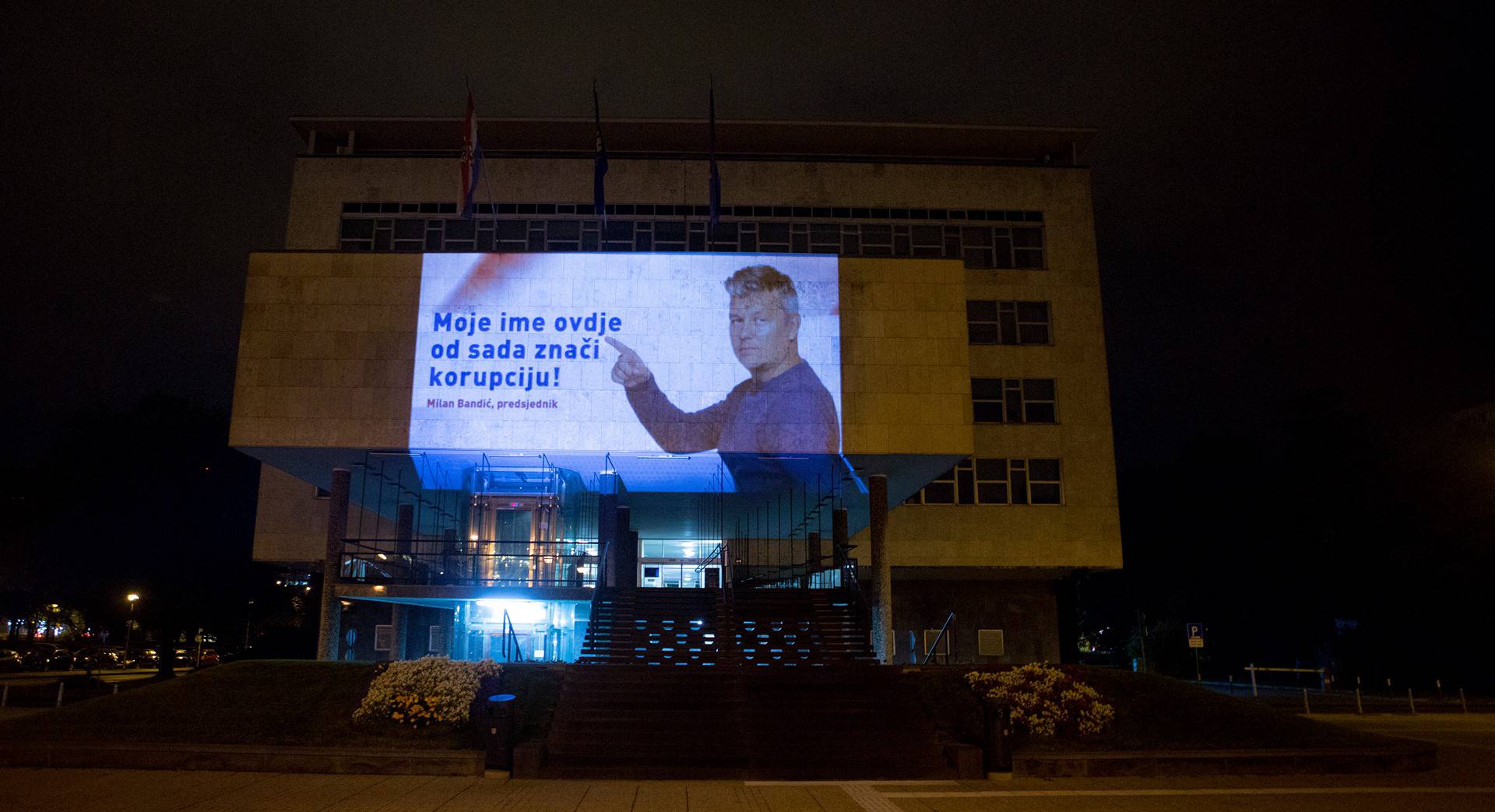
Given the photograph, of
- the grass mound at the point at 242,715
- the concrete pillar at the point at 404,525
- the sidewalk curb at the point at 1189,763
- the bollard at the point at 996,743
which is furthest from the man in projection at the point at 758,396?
the sidewalk curb at the point at 1189,763

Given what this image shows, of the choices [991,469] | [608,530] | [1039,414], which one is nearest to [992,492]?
[991,469]

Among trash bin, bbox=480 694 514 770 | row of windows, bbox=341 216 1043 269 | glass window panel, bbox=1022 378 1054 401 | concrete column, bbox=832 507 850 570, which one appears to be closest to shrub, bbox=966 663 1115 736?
trash bin, bbox=480 694 514 770

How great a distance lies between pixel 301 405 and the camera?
2708 cm

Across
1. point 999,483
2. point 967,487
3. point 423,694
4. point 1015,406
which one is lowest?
point 423,694

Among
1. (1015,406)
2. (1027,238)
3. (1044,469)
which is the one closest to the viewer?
(1044,469)

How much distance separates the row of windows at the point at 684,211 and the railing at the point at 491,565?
18186 millimetres

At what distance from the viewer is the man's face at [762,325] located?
27.9 metres

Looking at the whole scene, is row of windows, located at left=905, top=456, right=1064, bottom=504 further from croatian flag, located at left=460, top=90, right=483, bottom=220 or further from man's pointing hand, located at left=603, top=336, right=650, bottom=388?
croatian flag, located at left=460, top=90, right=483, bottom=220

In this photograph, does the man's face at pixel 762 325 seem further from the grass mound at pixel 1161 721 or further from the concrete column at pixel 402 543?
the concrete column at pixel 402 543

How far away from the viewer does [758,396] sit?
2747cm

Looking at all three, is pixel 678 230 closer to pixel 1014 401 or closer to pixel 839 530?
pixel 1014 401

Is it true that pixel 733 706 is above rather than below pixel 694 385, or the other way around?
below

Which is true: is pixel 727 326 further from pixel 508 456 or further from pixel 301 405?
pixel 301 405

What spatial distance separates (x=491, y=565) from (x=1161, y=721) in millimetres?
17171
